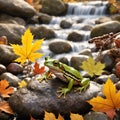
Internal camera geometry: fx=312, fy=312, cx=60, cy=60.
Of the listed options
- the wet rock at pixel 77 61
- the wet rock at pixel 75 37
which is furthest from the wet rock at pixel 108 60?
the wet rock at pixel 75 37

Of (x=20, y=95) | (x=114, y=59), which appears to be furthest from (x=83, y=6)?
(x=20, y=95)

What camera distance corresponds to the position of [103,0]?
14289 millimetres

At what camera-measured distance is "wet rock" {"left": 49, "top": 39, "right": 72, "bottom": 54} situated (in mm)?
7638

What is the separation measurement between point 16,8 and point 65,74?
25.4 feet

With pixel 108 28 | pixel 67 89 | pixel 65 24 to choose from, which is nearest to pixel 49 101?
pixel 67 89

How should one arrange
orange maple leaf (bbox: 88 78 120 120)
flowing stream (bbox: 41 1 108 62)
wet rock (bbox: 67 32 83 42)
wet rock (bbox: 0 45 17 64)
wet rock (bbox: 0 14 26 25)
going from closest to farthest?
orange maple leaf (bbox: 88 78 120 120) → wet rock (bbox: 0 45 17 64) → flowing stream (bbox: 41 1 108 62) → wet rock (bbox: 67 32 83 42) → wet rock (bbox: 0 14 26 25)

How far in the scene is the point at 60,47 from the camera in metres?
7.66

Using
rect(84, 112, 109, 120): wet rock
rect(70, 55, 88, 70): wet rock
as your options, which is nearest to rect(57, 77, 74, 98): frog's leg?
rect(84, 112, 109, 120): wet rock

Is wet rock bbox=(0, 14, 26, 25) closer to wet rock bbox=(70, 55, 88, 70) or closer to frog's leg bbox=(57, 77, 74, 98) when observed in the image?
wet rock bbox=(70, 55, 88, 70)

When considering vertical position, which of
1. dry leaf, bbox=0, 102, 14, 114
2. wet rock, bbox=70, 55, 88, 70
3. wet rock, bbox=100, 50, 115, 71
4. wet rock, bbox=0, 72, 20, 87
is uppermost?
dry leaf, bbox=0, 102, 14, 114

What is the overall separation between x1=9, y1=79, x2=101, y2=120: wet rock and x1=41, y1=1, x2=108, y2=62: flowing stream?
4527 mm

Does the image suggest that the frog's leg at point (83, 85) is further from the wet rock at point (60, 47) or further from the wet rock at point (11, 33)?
the wet rock at point (11, 33)

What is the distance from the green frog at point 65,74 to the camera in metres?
3.03

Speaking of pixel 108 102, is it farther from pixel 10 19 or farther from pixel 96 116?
pixel 10 19
